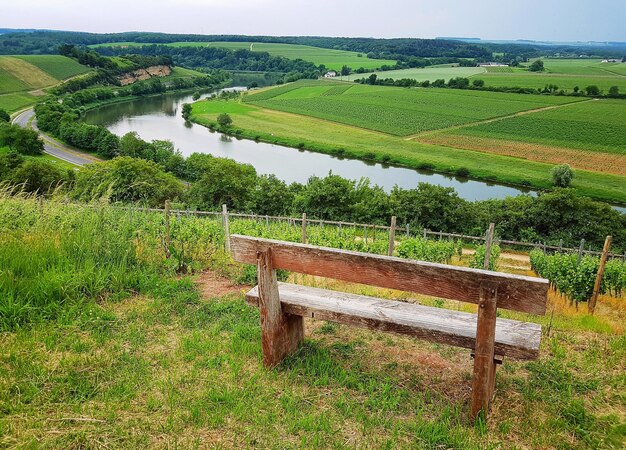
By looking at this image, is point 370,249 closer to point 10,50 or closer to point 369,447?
point 369,447

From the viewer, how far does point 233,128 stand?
71.3 m

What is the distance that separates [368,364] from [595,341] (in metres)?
2.34

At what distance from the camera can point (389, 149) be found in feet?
190

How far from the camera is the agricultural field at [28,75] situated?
9349cm

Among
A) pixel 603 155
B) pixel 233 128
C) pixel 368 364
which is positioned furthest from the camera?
pixel 233 128

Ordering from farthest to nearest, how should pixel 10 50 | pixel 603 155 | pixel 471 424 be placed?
pixel 10 50 < pixel 603 155 < pixel 471 424

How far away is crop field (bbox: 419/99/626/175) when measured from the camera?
51.7 m

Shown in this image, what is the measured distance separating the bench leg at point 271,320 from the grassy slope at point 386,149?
141ft

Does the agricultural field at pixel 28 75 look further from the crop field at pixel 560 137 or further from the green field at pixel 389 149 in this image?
the crop field at pixel 560 137

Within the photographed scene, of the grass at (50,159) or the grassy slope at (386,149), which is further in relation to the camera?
the grass at (50,159)

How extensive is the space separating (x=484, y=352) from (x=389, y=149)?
56102 millimetres

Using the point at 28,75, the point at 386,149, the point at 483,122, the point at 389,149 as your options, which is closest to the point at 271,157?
the point at 386,149

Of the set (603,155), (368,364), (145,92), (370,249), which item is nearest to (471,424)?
(368,364)

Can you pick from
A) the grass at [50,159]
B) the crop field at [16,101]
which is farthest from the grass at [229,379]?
the crop field at [16,101]
